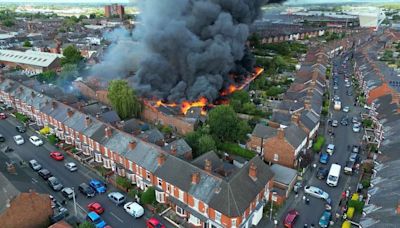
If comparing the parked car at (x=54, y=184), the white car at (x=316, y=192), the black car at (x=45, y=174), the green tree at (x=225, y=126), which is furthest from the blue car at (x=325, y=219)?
the black car at (x=45, y=174)

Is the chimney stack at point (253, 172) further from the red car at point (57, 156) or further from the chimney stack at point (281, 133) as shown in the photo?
the red car at point (57, 156)

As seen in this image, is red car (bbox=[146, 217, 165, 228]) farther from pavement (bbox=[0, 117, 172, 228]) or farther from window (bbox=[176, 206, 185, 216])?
window (bbox=[176, 206, 185, 216])

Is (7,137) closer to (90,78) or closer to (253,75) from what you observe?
(90,78)

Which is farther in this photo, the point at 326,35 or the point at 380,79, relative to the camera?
the point at 326,35

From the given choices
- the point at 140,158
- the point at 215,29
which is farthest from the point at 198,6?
the point at 140,158


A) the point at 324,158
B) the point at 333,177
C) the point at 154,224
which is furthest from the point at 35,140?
the point at 333,177

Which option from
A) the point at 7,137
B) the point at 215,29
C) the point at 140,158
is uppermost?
the point at 215,29
